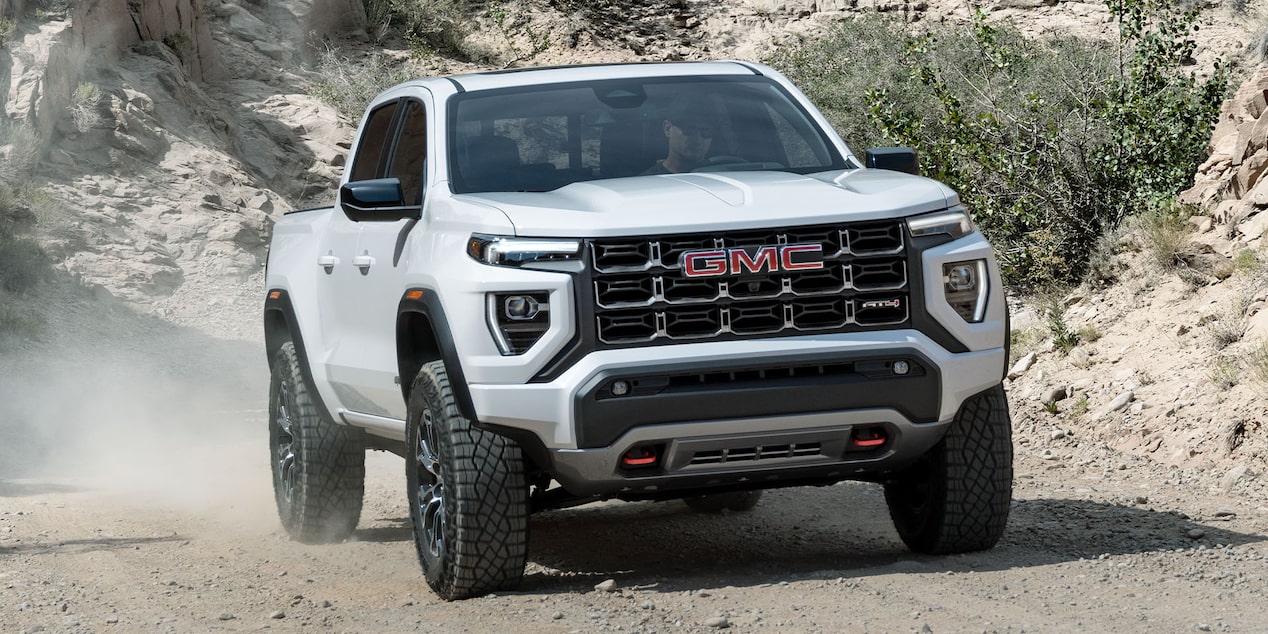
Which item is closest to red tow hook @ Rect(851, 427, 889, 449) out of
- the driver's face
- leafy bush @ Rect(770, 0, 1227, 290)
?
the driver's face

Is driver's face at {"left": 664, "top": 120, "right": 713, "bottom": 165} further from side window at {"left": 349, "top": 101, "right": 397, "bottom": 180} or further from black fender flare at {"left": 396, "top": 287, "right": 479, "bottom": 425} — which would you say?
side window at {"left": 349, "top": 101, "right": 397, "bottom": 180}

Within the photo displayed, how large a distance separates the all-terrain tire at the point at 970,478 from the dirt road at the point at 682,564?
4.2 inches

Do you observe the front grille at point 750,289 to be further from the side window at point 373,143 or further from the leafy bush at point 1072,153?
the leafy bush at point 1072,153

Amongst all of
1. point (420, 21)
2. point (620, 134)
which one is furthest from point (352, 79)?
→ point (620, 134)

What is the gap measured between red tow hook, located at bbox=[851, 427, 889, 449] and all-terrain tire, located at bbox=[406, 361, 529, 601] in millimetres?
1188

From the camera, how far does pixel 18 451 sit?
12562mm

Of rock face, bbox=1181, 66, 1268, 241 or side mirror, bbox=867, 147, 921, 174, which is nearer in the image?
side mirror, bbox=867, 147, 921, 174

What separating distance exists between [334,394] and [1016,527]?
3.15 meters

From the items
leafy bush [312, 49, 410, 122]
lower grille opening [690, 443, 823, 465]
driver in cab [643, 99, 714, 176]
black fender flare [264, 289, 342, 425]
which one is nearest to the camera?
lower grille opening [690, 443, 823, 465]

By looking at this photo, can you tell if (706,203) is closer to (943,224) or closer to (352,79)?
(943,224)

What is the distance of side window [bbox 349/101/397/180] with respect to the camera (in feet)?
23.8

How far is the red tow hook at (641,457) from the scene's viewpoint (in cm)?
538

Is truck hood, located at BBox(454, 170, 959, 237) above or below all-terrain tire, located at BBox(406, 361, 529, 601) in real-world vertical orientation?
above

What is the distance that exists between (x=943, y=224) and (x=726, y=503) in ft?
9.91
